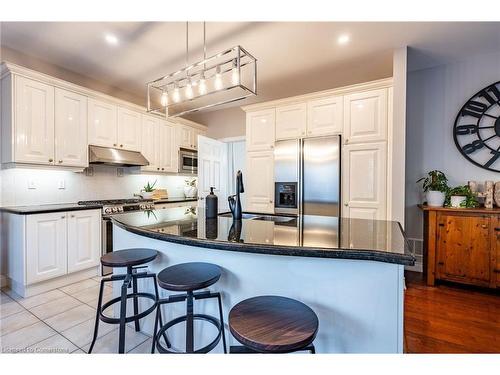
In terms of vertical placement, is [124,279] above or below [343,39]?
below

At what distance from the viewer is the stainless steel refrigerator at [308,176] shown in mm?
Result: 3215

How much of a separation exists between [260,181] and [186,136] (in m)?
1.97

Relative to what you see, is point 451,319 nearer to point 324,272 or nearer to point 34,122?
point 324,272

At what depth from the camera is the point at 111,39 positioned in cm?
267

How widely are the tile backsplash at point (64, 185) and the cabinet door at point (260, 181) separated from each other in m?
1.90

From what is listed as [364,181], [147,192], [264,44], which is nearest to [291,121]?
[264,44]

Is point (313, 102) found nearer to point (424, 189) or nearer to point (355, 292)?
point (424, 189)

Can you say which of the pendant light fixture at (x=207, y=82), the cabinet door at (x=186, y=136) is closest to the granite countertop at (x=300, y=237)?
the pendant light fixture at (x=207, y=82)

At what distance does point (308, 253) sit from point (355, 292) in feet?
1.10

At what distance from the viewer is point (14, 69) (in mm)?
2588

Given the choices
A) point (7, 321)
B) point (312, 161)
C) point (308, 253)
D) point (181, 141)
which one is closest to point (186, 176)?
point (181, 141)

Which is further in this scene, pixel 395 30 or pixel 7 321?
pixel 395 30

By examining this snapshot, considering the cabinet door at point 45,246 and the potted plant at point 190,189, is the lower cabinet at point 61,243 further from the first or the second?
the potted plant at point 190,189

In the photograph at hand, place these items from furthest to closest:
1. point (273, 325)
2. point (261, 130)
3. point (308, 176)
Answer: point (261, 130)
point (308, 176)
point (273, 325)
